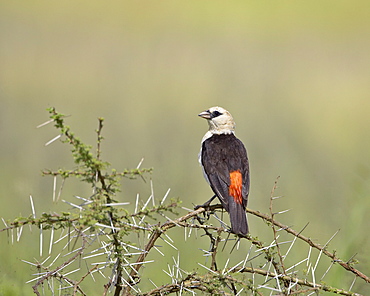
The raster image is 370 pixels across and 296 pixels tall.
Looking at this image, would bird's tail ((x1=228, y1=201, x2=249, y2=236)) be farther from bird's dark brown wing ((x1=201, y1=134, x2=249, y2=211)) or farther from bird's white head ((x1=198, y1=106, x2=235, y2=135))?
bird's white head ((x1=198, y1=106, x2=235, y2=135))

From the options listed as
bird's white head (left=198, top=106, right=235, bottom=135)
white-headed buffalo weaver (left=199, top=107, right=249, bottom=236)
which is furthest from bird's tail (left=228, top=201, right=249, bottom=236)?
bird's white head (left=198, top=106, right=235, bottom=135)

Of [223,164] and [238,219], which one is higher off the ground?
[223,164]

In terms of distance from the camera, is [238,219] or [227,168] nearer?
[238,219]

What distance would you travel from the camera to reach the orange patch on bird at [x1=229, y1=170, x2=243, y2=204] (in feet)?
15.7

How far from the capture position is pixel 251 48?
39.0 ft

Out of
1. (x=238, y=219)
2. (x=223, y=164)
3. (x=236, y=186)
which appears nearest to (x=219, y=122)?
(x=223, y=164)

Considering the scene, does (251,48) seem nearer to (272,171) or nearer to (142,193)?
(272,171)

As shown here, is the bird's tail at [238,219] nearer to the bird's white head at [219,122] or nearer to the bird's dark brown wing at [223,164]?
the bird's dark brown wing at [223,164]

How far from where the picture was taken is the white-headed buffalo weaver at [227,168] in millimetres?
4645

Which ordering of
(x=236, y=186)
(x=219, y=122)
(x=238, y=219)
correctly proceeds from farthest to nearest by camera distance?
(x=219, y=122), (x=236, y=186), (x=238, y=219)

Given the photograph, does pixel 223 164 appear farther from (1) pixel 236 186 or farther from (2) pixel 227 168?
(1) pixel 236 186

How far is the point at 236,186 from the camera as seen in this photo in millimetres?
4879

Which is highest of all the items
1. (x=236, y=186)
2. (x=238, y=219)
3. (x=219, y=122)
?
(x=219, y=122)

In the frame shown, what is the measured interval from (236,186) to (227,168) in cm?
23
